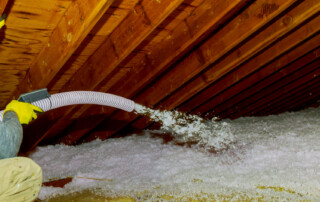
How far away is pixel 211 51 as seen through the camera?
2.21 meters

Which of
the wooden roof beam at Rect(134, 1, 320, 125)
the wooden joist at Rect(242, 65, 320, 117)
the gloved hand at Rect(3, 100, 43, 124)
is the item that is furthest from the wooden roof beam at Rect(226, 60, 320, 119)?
the gloved hand at Rect(3, 100, 43, 124)

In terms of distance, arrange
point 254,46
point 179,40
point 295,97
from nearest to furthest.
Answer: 1. point 179,40
2. point 254,46
3. point 295,97

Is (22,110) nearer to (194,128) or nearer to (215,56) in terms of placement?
(215,56)

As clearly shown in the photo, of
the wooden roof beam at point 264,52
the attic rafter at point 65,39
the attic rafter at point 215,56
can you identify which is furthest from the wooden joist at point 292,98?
the attic rafter at point 65,39

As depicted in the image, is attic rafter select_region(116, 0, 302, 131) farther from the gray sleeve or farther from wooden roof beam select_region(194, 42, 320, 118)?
the gray sleeve

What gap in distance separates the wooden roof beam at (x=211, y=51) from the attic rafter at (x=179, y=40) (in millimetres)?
94

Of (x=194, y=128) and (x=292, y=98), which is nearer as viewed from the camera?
(x=194, y=128)

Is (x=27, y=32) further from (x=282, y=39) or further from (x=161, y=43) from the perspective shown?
(x=282, y=39)

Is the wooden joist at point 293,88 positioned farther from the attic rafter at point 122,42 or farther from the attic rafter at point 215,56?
the attic rafter at point 122,42

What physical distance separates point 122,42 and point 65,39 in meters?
0.37

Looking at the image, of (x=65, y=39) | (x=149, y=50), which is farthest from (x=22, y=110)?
(x=149, y=50)

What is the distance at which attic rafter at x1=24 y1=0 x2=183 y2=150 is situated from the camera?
1670 mm

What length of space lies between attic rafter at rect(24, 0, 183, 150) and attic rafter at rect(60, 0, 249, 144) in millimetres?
306

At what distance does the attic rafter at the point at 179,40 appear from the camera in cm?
183
